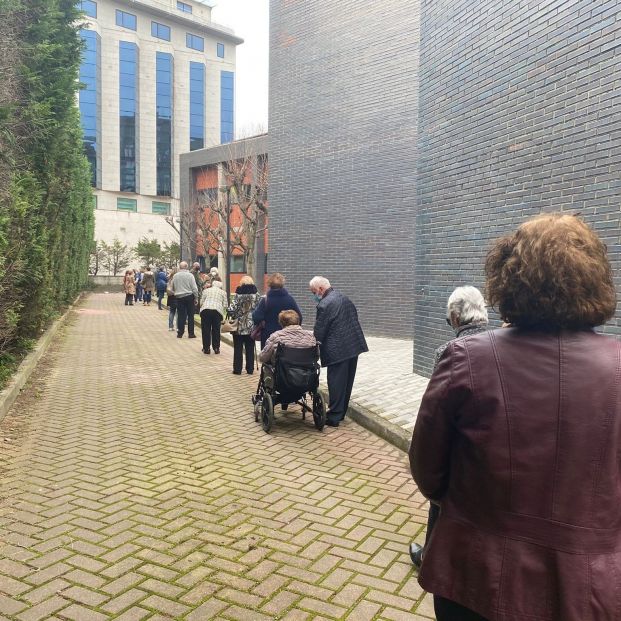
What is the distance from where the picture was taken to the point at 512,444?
163cm

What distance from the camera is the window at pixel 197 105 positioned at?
223 feet

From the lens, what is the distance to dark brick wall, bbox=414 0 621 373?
583 cm

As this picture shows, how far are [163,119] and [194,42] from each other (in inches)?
427

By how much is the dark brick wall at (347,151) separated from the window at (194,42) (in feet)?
189

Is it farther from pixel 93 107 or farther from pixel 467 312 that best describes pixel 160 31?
pixel 467 312

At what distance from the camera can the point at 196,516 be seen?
418 centimetres

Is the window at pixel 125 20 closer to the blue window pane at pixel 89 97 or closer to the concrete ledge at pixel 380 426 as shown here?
the blue window pane at pixel 89 97

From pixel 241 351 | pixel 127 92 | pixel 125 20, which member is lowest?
pixel 241 351

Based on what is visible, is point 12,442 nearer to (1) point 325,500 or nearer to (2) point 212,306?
(1) point 325,500

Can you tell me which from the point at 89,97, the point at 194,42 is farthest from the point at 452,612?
the point at 194,42

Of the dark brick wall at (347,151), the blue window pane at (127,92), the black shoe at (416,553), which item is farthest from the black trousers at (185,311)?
the blue window pane at (127,92)

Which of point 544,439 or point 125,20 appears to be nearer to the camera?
point 544,439

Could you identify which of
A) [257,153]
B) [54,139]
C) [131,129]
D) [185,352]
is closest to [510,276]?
[185,352]

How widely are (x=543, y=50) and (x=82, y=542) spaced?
673cm
